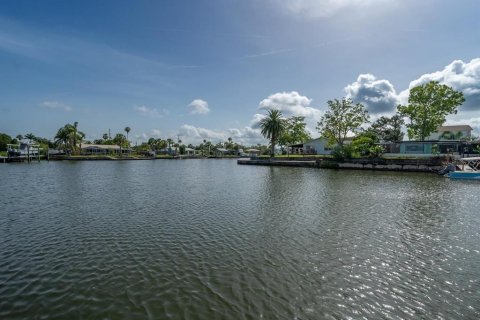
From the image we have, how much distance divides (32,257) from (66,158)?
100817 millimetres

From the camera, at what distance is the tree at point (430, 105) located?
5031cm

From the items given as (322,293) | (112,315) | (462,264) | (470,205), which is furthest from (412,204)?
(112,315)

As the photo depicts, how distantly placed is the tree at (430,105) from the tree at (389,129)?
89.5ft

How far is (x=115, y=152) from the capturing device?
12144 cm

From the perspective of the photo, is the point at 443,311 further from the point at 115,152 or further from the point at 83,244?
the point at 115,152

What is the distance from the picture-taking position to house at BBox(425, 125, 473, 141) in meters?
66.6

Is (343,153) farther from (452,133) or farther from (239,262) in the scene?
(239,262)

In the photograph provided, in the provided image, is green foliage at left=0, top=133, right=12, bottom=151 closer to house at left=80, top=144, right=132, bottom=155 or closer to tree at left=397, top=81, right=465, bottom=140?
house at left=80, top=144, right=132, bottom=155

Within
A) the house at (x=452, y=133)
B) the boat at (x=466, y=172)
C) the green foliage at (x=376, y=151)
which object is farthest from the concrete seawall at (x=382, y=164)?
the house at (x=452, y=133)

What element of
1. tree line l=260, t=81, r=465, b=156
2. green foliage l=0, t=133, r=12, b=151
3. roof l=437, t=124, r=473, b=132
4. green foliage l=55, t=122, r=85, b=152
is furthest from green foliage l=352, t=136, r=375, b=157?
green foliage l=0, t=133, r=12, b=151

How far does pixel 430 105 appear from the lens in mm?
51938

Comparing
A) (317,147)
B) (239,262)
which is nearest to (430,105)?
(317,147)

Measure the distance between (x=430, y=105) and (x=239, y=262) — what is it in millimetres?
60957

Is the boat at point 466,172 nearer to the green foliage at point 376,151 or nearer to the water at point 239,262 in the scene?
the green foliage at point 376,151
